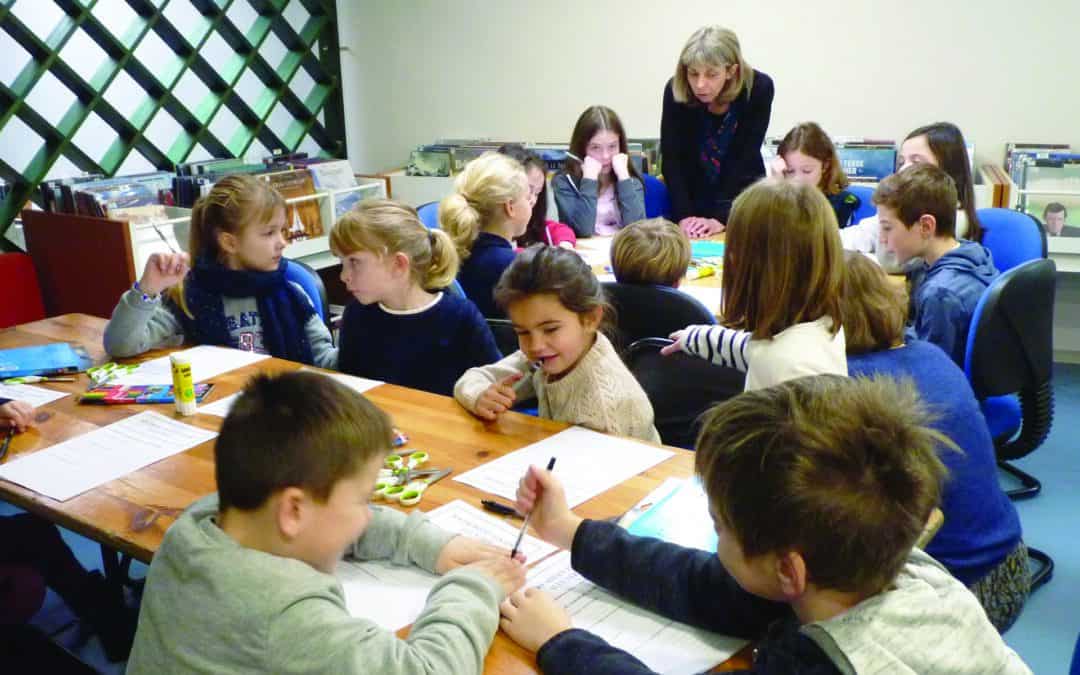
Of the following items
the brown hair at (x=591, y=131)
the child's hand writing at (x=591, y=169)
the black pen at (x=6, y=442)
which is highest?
the brown hair at (x=591, y=131)

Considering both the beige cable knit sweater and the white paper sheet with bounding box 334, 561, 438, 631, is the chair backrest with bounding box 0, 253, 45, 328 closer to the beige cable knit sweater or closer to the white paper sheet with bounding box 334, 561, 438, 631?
the beige cable knit sweater

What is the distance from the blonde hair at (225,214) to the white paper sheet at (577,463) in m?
0.99

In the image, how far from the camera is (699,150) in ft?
10.7

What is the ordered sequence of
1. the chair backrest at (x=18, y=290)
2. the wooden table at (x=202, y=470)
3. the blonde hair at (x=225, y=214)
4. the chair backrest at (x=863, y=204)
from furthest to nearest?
the chair backrest at (x=18, y=290), the chair backrest at (x=863, y=204), the blonde hair at (x=225, y=214), the wooden table at (x=202, y=470)

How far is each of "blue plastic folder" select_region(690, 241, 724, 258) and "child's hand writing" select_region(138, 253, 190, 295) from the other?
1.49 metres

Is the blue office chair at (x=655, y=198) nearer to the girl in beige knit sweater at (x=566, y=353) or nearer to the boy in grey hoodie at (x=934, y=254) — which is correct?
the boy in grey hoodie at (x=934, y=254)

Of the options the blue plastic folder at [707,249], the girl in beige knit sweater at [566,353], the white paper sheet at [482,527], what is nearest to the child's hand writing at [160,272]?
the girl in beige knit sweater at [566,353]

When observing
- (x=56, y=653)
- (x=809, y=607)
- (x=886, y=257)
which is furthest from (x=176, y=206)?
(x=809, y=607)

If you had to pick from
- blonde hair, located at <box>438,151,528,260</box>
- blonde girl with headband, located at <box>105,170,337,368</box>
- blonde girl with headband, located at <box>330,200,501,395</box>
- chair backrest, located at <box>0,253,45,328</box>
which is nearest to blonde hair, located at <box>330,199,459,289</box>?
blonde girl with headband, located at <box>330,200,501,395</box>

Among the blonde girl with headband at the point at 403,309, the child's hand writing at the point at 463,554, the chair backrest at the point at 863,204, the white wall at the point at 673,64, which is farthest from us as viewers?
the white wall at the point at 673,64

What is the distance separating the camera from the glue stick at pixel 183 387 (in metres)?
1.56

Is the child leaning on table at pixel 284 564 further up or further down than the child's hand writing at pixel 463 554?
further up

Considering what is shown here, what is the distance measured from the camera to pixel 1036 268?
6.38 feet

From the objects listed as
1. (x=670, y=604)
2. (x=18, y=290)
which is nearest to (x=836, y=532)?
(x=670, y=604)
